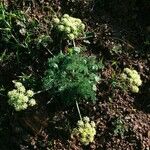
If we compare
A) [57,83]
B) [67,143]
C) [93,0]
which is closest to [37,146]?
[67,143]

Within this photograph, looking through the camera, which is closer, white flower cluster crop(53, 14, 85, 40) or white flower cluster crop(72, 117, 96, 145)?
white flower cluster crop(72, 117, 96, 145)

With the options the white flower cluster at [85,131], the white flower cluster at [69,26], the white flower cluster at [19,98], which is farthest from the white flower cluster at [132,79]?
the white flower cluster at [19,98]

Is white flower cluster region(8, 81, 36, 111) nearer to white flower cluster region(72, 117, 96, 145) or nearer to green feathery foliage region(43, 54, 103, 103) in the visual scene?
green feathery foliage region(43, 54, 103, 103)

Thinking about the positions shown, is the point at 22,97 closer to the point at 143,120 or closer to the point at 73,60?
the point at 73,60

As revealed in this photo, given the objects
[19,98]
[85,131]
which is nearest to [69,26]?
[19,98]

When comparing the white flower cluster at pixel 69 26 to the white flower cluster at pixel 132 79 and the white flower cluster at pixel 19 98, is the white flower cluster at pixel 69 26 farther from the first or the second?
the white flower cluster at pixel 19 98

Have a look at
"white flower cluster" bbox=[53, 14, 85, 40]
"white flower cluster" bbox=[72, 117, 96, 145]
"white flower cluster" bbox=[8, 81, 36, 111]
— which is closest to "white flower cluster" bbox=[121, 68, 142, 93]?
"white flower cluster" bbox=[72, 117, 96, 145]
